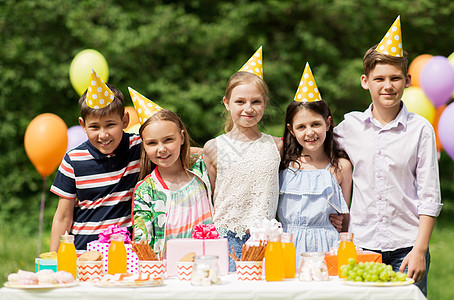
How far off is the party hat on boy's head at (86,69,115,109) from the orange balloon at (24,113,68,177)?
2.75 m

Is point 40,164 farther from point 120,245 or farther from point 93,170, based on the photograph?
point 120,245

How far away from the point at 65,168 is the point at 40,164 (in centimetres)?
286

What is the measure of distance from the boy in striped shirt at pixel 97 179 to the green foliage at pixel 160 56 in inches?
258

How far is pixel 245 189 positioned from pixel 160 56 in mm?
7926

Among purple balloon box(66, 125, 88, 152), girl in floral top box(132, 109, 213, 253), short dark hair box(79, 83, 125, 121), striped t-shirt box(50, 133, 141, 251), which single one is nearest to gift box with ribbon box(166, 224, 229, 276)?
girl in floral top box(132, 109, 213, 253)

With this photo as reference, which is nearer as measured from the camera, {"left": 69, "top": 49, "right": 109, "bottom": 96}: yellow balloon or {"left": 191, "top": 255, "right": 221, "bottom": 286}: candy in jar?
{"left": 191, "top": 255, "right": 221, "bottom": 286}: candy in jar

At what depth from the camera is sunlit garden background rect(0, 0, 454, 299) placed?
1063 centimetres

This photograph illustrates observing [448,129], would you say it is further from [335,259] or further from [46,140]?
[46,140]

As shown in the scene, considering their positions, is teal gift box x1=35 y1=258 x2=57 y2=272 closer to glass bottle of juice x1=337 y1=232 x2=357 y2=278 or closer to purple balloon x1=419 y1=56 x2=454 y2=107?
glass bottle of juice x1=337 y1=232 x2=357 y2=278

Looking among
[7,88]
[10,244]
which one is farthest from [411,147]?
[7,88]

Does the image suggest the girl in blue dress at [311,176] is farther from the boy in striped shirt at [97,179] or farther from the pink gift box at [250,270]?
the boy in striped shirt at [97,179]

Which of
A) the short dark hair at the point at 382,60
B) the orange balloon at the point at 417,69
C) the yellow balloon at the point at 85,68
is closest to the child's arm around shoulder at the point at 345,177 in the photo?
the short dark hair at the point at 382,60

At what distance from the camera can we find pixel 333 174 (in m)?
3.70

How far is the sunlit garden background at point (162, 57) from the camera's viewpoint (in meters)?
10.6
